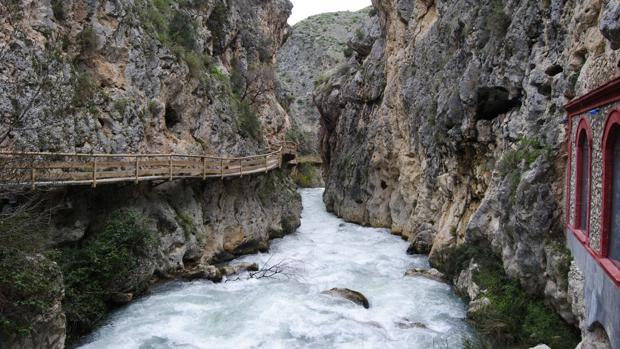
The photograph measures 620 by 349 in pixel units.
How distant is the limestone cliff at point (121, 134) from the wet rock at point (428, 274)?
8571 millimetres

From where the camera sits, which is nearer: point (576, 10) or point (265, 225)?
point (576, 10)

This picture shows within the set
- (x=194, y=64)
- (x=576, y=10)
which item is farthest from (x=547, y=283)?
(x=194, y=64)

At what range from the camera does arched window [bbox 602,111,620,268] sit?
7.67m

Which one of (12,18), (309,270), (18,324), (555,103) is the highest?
(12,18)

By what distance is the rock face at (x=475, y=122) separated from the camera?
446 inches

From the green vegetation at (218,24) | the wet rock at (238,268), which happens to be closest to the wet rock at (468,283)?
the wet rock at (238,268)

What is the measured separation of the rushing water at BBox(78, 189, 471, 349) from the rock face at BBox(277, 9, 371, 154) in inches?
2221

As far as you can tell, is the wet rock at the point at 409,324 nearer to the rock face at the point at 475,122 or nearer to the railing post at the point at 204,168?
the rock face at the point at 475,122

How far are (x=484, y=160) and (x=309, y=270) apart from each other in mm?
8459

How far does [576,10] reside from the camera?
36.8 ft

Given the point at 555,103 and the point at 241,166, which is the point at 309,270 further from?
the point at 555,103

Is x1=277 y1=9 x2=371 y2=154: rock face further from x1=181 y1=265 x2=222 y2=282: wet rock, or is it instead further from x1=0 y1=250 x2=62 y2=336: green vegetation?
x1=0 y1=250 x2=62 y2=336: green vegetation

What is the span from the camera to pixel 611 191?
793 centimetres

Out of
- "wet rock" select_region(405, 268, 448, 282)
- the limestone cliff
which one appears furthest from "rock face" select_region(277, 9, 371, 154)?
"wet rock" select_region(405, 268, 448, 282)
